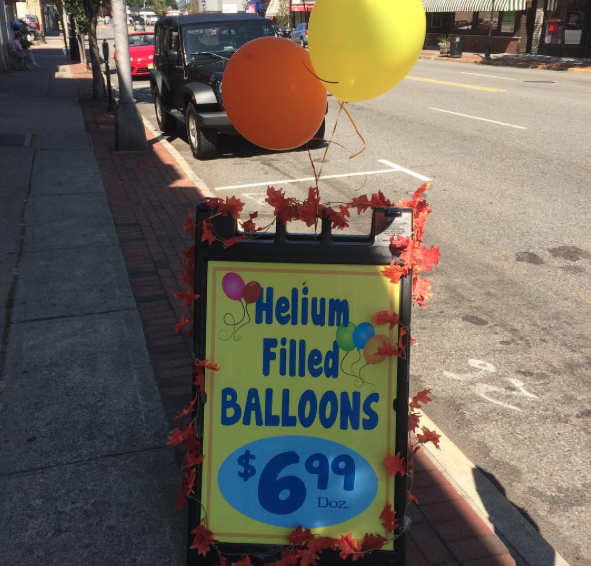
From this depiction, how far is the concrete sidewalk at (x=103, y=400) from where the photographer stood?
3158 mm

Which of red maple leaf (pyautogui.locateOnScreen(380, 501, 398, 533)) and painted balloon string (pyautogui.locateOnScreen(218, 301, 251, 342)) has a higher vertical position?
painted balloon string (pyautogui.locateOnScreen(218, 301, 251, 342))

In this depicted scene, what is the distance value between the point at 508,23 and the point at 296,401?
1602 inches

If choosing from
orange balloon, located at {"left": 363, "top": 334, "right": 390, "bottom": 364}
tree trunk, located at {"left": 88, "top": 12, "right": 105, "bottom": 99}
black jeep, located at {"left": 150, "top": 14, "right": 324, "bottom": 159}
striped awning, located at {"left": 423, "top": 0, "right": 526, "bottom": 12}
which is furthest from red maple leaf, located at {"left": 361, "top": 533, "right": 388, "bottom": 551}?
striped awning, located at {"left": 423, "top": 0, "right": 526, "bottom": 12}

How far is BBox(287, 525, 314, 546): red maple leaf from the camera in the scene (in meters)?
2.77

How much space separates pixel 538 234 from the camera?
752 centimetres

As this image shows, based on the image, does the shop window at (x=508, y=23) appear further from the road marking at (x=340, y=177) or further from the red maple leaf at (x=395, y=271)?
the red maple leaf at (x=395, y=271)

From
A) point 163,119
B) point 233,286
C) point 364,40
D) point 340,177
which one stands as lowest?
point 340,177

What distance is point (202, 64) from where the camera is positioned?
11961 millimetres

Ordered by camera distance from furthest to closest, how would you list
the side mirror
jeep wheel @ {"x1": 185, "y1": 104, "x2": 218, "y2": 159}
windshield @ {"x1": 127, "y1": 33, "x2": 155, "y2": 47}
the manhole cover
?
windshield @ {"x1": 127, "y1": 33, "x2": 155, "y2": 47}, the manhole cover, the side mirror, jeep wheel @ {"x1": 185, "y1": 104, "x2": 218, "y2": 159}

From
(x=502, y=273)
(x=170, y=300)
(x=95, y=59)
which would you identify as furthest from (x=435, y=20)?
(x=170, y=300)

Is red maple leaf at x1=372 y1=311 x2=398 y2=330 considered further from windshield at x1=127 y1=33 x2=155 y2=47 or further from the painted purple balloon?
windshield at x1=127 y1=33 x2=155 y2=47

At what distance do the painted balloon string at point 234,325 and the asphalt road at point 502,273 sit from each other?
1.72 m

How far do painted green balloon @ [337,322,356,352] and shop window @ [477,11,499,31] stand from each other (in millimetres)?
41406

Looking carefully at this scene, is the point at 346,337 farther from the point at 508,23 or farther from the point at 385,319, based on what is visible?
the point at 508,23
